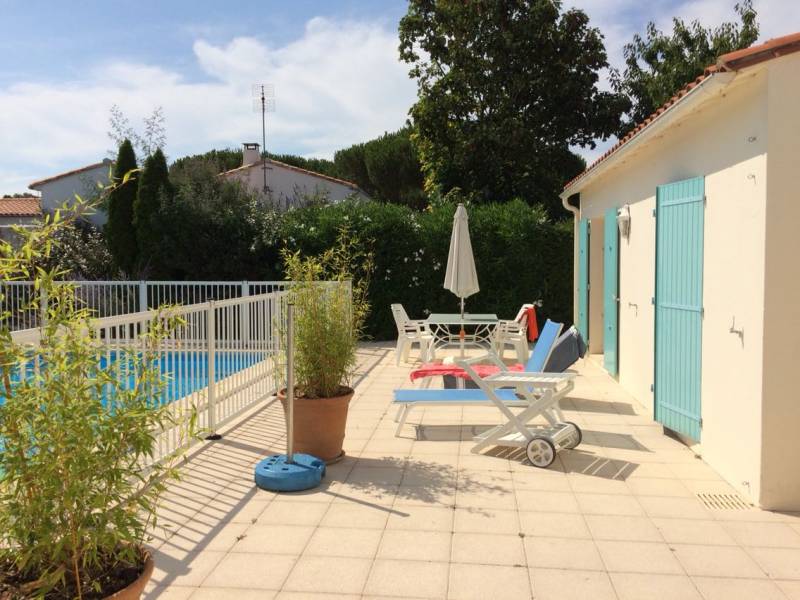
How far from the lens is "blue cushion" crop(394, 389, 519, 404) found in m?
6.06

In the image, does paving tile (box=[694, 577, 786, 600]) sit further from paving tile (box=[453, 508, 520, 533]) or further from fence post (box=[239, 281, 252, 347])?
fence post (box=[239, 281, 252, 347])

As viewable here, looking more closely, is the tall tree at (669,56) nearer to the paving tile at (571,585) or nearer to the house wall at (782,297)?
the house wall at (782,297)

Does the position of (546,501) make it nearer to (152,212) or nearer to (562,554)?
(562,554)

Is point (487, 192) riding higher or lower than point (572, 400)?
higher

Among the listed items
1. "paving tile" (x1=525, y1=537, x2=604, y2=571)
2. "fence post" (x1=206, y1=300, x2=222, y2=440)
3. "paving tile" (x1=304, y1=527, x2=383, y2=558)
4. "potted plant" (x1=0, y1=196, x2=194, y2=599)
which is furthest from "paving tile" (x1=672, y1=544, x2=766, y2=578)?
"fence post" (x1=206, y1=300, x2=222, y2=440)

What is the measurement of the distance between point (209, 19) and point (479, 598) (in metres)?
9.00

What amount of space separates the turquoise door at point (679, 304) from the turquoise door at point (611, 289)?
2417 millimetres

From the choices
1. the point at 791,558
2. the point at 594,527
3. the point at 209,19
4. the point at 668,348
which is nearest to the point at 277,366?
the point at 594,527

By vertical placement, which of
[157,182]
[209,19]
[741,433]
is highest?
[209,19]

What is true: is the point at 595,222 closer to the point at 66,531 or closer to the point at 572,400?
the point at 572,400

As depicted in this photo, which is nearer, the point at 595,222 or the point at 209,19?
the point at 209,19

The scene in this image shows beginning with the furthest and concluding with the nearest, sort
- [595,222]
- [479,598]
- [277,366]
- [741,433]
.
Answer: [595,222] < [277,366] < [741,433] < [479,598]

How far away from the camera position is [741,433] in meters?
4.67

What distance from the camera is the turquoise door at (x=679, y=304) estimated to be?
541cm
